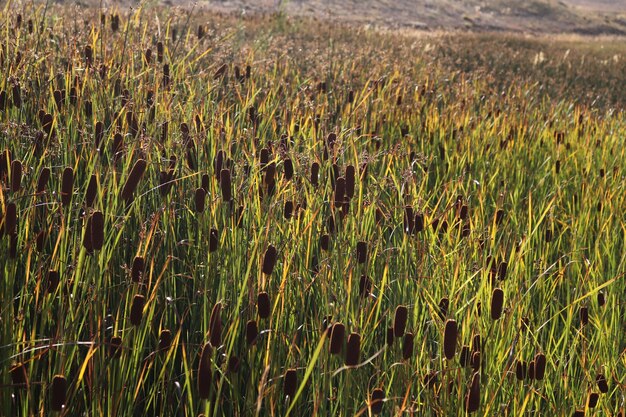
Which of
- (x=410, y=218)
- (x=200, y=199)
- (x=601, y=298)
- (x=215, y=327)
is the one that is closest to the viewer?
(x=215, y=327)

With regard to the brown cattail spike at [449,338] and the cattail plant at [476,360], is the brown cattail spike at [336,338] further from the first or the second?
the cattail plant at [476,360]

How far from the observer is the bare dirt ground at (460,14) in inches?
1048

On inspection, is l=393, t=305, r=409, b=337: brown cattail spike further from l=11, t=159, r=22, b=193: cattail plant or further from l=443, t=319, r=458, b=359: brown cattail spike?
l=11, t=159, r=22, b=193: cattail plant

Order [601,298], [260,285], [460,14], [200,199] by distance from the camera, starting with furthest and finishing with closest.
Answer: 1. [460,14]
2. [601,298]
3. [200,199]
4. [260,285]

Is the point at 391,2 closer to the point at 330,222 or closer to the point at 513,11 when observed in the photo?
the point at 513,11

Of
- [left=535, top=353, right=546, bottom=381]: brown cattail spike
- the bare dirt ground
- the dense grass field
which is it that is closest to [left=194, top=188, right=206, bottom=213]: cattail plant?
the dense grass field

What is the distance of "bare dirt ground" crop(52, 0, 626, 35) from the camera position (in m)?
26.6

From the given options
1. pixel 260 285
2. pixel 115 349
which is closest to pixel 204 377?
pixel 115 349

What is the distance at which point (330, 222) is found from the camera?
2.31 metres

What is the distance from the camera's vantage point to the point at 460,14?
3844 centimetres

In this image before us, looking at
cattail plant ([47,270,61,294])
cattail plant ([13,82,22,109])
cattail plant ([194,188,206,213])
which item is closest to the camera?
cattail plant ([47,270,61,294])

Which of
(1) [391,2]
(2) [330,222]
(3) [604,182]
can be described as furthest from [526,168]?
(1) [391,2]

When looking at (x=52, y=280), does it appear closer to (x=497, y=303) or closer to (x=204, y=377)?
(x=204, y=377)

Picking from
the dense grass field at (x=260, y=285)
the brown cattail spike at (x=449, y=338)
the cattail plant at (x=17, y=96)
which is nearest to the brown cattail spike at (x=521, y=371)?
the dense grass field at (x=260, y=285)
